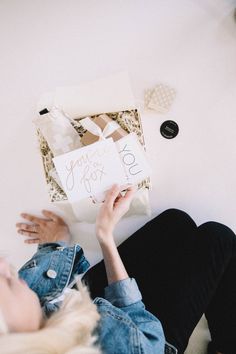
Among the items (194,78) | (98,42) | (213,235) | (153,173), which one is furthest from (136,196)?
(98,42)

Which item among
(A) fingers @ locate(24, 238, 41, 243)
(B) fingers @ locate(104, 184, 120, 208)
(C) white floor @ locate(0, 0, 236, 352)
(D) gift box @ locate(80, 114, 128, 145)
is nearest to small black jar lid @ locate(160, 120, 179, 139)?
(C) white floor @ locate(0, 0, 236, 352)

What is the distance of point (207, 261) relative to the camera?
2.85 ft

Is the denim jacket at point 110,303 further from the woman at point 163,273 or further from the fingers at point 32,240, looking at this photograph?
the fingers at point 32,240

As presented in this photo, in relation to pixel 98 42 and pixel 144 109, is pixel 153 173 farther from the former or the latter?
pixel 98 42

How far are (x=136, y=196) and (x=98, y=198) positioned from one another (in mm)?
127

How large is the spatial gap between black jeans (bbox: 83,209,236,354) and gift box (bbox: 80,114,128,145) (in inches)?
10.6

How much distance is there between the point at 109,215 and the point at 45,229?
Answer: 0.34 metres

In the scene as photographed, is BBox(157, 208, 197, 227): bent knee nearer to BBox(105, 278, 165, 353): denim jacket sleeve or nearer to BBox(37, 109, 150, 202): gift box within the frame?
BBox(37, 109, 150, 202): gift box

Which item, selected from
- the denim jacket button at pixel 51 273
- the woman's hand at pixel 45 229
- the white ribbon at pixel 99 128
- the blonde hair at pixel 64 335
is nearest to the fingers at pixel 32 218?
the woman's hand at pixel 45 229

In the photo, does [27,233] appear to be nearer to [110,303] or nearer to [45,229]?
[45,229]

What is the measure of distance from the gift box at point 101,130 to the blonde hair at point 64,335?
38cm

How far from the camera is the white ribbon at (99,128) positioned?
2.86 ft

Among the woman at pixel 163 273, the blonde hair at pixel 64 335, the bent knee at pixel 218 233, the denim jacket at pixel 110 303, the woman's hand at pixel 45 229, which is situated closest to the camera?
the blonde hair at pixel 64 335

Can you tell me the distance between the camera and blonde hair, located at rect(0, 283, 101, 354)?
49 cm
